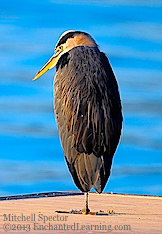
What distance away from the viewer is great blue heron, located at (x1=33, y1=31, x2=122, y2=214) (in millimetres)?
6457

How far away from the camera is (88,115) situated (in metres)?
6.49

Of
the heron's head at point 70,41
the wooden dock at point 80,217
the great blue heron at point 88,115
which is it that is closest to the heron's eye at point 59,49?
the heron's head at point 70,41

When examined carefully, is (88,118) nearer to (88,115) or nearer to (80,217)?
(88,115)

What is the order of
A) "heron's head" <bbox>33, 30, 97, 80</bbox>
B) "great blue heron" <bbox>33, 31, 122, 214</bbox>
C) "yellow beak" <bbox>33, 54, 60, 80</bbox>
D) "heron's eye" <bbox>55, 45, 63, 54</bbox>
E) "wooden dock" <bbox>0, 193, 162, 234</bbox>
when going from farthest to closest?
"yellow beak" <bbox>33, 54, 60, 80</bbox>
"heron's eye" <bbox>55, 45, 63, 54</bbox>
"heron's head" <bbox>33, 30, 97, 80</bbox>
"great blue heron" <bbox>33, 31, 122, 214</bbox>
"wooden dock" <bbox>0, 193, 162, 234</bbox>

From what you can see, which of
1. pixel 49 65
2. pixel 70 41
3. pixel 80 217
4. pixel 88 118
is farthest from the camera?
pixel 49 65

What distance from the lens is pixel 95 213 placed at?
678 cm

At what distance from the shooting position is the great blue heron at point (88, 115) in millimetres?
6457

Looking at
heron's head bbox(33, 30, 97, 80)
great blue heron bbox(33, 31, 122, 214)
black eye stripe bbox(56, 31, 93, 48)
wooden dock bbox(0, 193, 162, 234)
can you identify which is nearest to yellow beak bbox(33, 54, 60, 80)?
heron's head bbox(33, 30, 97, 80)

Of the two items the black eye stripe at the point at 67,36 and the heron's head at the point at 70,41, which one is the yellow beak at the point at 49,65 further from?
the black eye stripe at the point at 67,36

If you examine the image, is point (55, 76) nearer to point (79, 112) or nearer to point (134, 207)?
point (79, 112)

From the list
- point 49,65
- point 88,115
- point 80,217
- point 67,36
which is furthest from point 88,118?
point 49,65

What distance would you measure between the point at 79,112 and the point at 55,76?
2.87ft

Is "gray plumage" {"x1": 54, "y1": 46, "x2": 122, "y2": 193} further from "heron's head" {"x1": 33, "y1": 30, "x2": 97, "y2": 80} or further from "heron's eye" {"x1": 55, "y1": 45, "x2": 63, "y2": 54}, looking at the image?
"heron's eye" {"x1": 55, "y1": 45, "x2": 63, "y2": 54}

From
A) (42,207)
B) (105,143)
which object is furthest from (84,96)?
(42,207)
